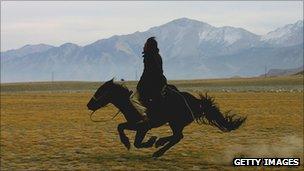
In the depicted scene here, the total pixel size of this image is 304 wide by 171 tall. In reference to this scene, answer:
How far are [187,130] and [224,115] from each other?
18.1 meters

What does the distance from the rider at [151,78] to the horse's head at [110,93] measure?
2.00ft

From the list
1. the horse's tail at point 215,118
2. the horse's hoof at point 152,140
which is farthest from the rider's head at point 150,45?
the horse's tail at point 215,118

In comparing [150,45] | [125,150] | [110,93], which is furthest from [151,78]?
[125,150]

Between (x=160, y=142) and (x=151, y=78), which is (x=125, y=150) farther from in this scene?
(x=151, y=78)

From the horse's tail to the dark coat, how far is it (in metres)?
2.05

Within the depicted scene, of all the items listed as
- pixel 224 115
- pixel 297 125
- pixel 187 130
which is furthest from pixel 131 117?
pixel 297 125

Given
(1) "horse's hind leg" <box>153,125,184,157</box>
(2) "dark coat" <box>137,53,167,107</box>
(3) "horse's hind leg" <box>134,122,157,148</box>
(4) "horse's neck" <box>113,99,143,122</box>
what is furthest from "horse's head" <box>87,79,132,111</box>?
(1) "horse's hind leg" <box>153,125,184,157</box>

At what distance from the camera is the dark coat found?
655 cm

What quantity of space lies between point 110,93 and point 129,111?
672 millimetres

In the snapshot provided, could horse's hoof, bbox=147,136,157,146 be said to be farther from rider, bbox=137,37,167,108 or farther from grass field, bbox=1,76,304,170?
grass field, bbox=1,76,304,170

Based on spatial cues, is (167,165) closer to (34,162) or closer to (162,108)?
(34,162)

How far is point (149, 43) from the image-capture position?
20.9 feet

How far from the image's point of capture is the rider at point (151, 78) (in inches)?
→ 253

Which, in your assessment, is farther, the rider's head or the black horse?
the black horse
